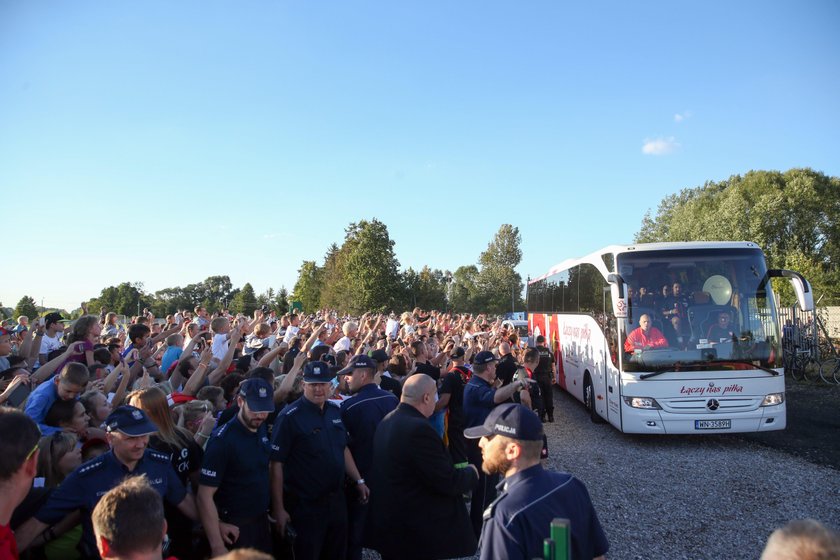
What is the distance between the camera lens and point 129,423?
315cm

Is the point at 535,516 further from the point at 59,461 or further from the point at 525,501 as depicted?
the point at 59,461

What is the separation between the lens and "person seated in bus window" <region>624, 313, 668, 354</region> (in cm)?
952

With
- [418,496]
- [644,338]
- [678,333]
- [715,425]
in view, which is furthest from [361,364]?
[715,425]

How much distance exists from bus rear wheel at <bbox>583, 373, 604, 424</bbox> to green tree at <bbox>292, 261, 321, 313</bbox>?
58141mm

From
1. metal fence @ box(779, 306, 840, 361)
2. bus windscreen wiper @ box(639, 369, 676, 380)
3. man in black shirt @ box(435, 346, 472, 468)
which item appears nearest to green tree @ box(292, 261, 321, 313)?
metal fence @ box(779, 306, 840, 361)

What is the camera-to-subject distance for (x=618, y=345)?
9.80m

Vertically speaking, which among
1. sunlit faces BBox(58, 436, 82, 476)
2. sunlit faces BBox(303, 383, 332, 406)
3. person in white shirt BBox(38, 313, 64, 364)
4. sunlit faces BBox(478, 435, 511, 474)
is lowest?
sunlit faces BBox(58, 436, 82, 476)

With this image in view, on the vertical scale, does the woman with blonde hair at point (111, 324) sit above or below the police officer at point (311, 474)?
above

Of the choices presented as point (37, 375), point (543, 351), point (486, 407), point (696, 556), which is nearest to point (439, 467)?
point (486, 407)

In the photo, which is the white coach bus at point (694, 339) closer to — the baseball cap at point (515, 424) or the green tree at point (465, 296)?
the baseball cap at point (515, 424)

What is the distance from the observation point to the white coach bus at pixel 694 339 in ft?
30.4

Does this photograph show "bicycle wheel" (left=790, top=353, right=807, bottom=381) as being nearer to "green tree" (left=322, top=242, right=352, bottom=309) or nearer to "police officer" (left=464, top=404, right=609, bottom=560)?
"police officer" (left=464, top=404, right=609, bottom=560)

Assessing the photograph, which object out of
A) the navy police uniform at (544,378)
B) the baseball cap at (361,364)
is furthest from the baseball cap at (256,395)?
the navy police uniform at (544,378)

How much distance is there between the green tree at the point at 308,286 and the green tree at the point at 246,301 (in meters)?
10.8
